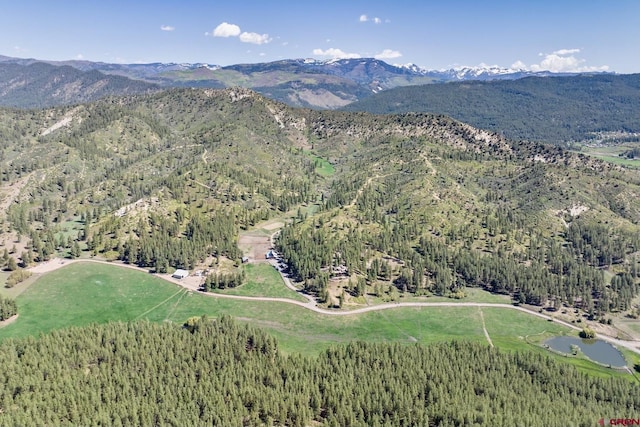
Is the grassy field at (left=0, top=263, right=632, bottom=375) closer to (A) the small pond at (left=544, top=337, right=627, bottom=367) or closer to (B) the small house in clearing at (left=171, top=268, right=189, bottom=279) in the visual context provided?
(A) the small pond at (left=544, top=337, right=627, bottom=367)

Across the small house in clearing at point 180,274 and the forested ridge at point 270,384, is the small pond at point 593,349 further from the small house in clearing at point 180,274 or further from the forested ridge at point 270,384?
the small house in clearing at point 180,274

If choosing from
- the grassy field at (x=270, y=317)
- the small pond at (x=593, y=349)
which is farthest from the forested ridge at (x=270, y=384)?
the small pond at (x=593, y=349)

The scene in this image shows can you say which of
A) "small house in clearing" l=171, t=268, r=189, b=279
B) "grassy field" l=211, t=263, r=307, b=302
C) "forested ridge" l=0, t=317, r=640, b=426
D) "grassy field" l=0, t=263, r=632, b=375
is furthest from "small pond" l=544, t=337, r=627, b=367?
"small house in clearing" l=171, t=268, r=189, b=279

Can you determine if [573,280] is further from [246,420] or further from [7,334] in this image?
[7,334]

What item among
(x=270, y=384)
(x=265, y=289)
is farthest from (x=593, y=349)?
(x=265, y=289)

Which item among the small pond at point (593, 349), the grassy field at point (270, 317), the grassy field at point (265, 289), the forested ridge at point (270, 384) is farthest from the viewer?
the grassy field at point (265, 289)
